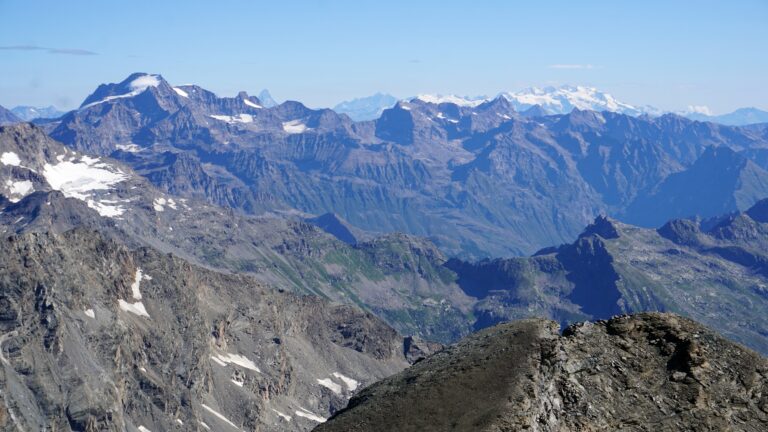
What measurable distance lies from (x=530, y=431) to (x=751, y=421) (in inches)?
671

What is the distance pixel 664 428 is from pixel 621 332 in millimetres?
8846

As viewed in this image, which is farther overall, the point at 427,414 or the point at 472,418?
the point at 427,414

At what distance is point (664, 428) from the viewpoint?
186ft

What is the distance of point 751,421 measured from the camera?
5847cm

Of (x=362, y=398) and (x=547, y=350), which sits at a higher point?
(x=547, y=350)

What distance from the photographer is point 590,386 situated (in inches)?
2301

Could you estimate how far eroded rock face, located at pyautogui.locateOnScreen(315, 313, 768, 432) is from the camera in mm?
56625

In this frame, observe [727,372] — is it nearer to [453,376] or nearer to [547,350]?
[547,350]

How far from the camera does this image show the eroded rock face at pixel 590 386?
5662cm

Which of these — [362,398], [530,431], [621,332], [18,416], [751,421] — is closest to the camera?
[530,431]

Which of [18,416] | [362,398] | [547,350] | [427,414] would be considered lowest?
[18,416]

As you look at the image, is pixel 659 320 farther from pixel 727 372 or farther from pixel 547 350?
pixel 547 350

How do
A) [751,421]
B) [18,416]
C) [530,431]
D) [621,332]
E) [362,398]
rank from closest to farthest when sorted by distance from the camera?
[530,431], [751,421], [621,332], [362,398], [18,416]

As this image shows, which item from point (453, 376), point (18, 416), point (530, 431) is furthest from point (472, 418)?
point (18, 416)
